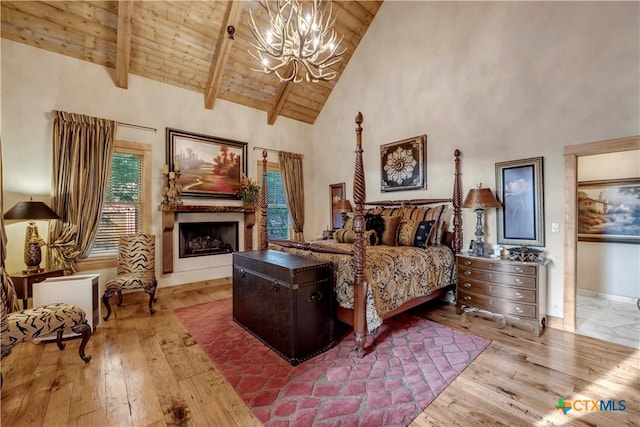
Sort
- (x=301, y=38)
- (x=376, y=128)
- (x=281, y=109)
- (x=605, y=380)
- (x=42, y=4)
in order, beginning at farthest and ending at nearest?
(x=281, y=109)
(x=376, y=128)
(x=42, y=4)
(x=301, y=38)
(x=605, y=380)

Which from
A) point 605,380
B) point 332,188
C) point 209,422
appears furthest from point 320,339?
point 332,188

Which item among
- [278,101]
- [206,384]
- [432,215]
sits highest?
[278,101]

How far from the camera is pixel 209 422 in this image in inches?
68.8

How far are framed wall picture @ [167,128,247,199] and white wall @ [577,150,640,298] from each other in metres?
5.85

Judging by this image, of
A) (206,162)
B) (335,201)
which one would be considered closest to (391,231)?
(335,201)

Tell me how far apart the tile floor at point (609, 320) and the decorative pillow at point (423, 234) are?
5.97 ft

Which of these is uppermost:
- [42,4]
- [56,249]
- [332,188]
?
[42,4]

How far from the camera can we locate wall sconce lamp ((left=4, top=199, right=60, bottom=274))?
9.93 ft

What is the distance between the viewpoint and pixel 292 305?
2367 mm

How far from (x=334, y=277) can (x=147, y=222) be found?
345 centimetres

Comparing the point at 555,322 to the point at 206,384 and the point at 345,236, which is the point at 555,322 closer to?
the point at 345,236

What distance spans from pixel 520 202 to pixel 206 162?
492 cm

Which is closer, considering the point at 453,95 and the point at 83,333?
the point at 83,333

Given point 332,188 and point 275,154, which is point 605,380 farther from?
point 275,154
